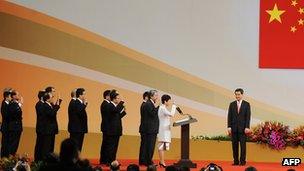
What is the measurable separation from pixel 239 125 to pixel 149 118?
1.63 meters

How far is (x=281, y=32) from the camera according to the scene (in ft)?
42.9

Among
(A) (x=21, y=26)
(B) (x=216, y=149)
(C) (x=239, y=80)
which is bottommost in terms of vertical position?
(B) (x=216, y=149)

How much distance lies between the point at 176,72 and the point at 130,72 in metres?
0.88

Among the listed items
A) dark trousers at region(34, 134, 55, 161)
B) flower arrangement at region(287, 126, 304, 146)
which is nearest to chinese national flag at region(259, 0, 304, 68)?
flower arrangement at region(287, 126, 304, 146)

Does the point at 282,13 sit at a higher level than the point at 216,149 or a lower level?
higher

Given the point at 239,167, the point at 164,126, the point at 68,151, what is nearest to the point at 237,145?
the point at 239,167

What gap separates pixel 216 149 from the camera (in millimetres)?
12648

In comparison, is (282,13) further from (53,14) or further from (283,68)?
(53,14)

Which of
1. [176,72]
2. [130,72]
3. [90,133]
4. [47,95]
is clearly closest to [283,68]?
[176,72]

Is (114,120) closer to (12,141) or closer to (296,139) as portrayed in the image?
(12,141)

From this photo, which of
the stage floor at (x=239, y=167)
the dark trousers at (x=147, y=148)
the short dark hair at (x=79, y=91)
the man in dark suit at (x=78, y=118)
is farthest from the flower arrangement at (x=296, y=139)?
the short dark hair at (x=79, y=91)

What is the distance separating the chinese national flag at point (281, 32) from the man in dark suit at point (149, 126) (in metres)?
3.03

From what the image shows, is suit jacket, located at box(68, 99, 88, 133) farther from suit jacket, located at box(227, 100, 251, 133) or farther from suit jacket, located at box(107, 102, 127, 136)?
suit jacket, located at box(227, 100, 251, 133)

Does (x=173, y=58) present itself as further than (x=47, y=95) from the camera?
Yes
